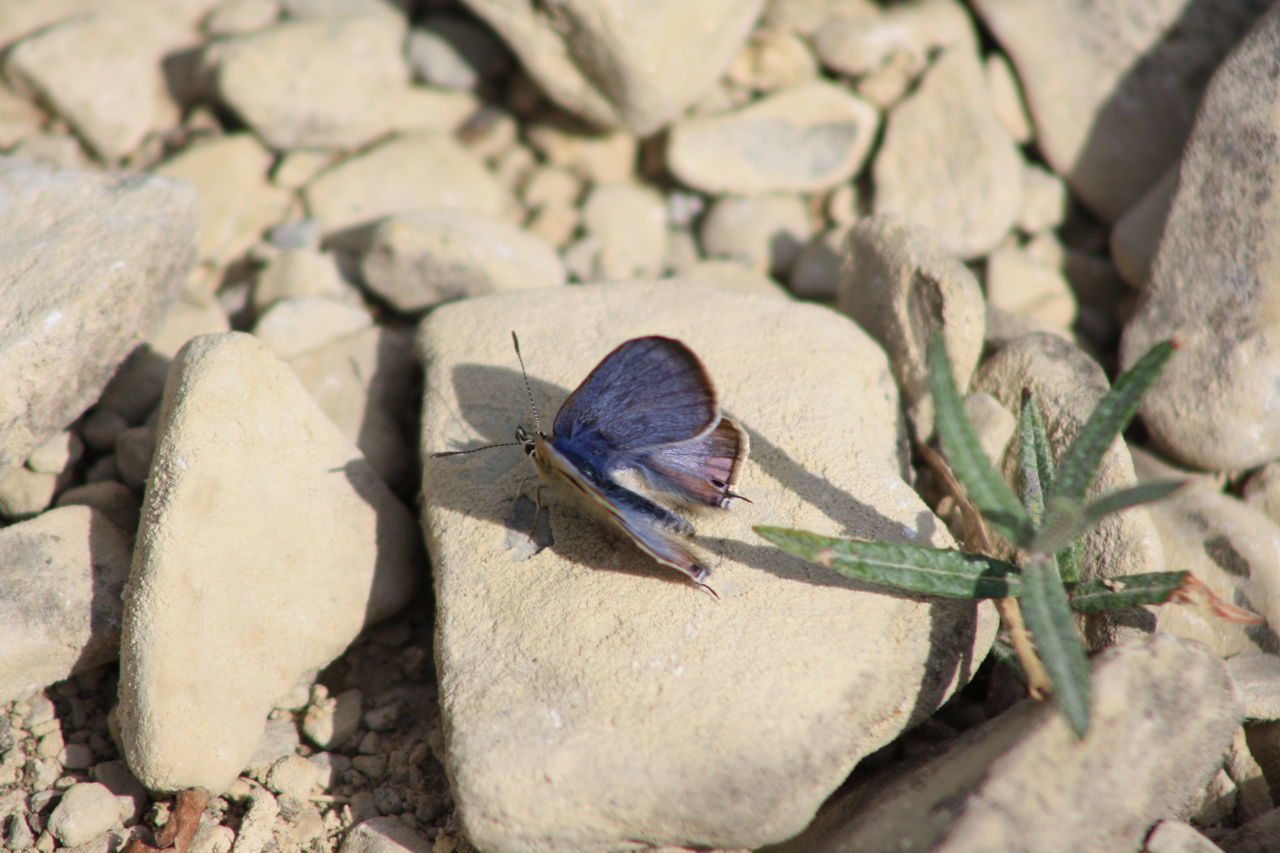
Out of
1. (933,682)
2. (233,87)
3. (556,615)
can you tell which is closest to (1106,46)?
(933,682)

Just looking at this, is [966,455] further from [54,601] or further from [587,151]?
[54,601]

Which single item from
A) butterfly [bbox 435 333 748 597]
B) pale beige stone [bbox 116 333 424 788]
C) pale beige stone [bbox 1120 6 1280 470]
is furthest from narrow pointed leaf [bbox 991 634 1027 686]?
pale beige stone [bbox 116 333 424 788]

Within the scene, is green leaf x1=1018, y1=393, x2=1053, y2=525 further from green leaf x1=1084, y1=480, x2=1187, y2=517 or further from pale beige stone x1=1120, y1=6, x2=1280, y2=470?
pale beige stone x1=1120, y1=6, x2=1280, y2=470

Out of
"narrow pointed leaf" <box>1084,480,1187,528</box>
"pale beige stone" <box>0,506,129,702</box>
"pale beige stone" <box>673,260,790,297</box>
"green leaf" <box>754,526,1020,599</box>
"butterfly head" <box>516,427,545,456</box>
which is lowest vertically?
"pale beige stone" <box>0,506,129,702</box>

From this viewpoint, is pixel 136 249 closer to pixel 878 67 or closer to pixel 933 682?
pixel 933 682

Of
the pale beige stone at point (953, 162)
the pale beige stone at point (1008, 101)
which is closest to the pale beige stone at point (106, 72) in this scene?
the pale beige stone at point (953, 162)

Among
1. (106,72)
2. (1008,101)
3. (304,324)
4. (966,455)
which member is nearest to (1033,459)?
(966,455)
